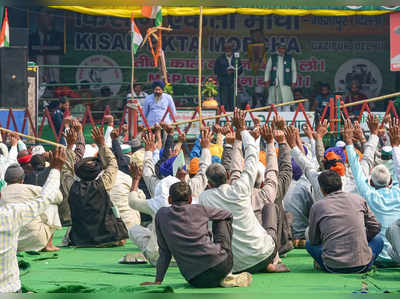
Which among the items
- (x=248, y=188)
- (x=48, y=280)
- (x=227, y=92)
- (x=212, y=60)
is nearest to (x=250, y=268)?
(x=248, y=188)

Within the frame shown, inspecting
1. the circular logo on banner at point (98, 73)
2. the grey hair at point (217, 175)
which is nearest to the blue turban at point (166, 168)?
the grey hair at point (217, 175)

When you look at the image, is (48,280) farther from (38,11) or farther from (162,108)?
(38,11)

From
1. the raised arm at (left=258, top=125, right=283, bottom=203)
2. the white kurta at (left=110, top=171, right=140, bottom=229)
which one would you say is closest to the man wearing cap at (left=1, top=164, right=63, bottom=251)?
the white kurta at (left=110, top=171, right=140, bottom=229)

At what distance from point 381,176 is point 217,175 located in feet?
5.38

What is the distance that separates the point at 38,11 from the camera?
18312 mm

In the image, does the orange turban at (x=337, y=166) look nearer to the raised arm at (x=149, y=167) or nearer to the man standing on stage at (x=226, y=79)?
the raised arm at (x=149, y=167)

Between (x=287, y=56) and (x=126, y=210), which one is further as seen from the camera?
(x=287, y=56)

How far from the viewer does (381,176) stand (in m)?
6.39

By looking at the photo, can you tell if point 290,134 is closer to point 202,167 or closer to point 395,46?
point 202,167

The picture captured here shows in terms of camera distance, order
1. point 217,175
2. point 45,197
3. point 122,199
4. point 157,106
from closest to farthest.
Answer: point 45,197
point 217,175
point 122,199
point 157,106

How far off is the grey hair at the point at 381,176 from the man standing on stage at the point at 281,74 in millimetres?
11035

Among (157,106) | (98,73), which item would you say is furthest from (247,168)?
(98,73)

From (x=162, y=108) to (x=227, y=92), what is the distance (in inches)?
140

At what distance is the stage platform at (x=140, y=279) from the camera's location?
5280 mm
